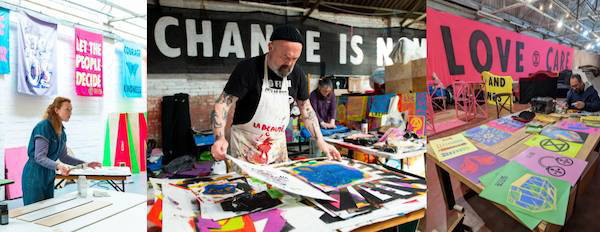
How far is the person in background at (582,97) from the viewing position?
36 centimetres

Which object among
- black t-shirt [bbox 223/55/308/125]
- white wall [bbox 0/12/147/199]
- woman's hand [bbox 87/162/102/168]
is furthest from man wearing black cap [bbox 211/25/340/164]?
woman's hand [bbox 87/162/102/168]

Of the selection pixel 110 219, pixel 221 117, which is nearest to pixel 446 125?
pixel 221 117

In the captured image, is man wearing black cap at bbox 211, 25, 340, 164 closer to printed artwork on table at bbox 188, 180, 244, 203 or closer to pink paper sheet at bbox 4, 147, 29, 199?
printed artwork on table at bbox 188, 180, 244, 203

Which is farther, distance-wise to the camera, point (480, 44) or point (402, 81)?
point (402, 81)

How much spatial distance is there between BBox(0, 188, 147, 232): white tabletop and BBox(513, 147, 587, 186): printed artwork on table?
3.60ft

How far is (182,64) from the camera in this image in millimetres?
452

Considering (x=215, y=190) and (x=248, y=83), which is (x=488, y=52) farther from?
(x=215, y=190)

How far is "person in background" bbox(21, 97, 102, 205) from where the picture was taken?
109 centimetres

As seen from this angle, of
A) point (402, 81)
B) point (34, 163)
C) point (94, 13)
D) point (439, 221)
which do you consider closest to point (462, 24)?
point (402, 81)

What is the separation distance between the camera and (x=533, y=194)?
31cm

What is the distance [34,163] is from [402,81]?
→ 1.40m

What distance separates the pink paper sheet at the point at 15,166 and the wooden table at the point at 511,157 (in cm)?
147

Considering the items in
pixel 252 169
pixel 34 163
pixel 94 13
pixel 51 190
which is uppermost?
pixel 94 13

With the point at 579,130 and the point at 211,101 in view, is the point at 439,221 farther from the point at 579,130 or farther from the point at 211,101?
the point at 211,101
